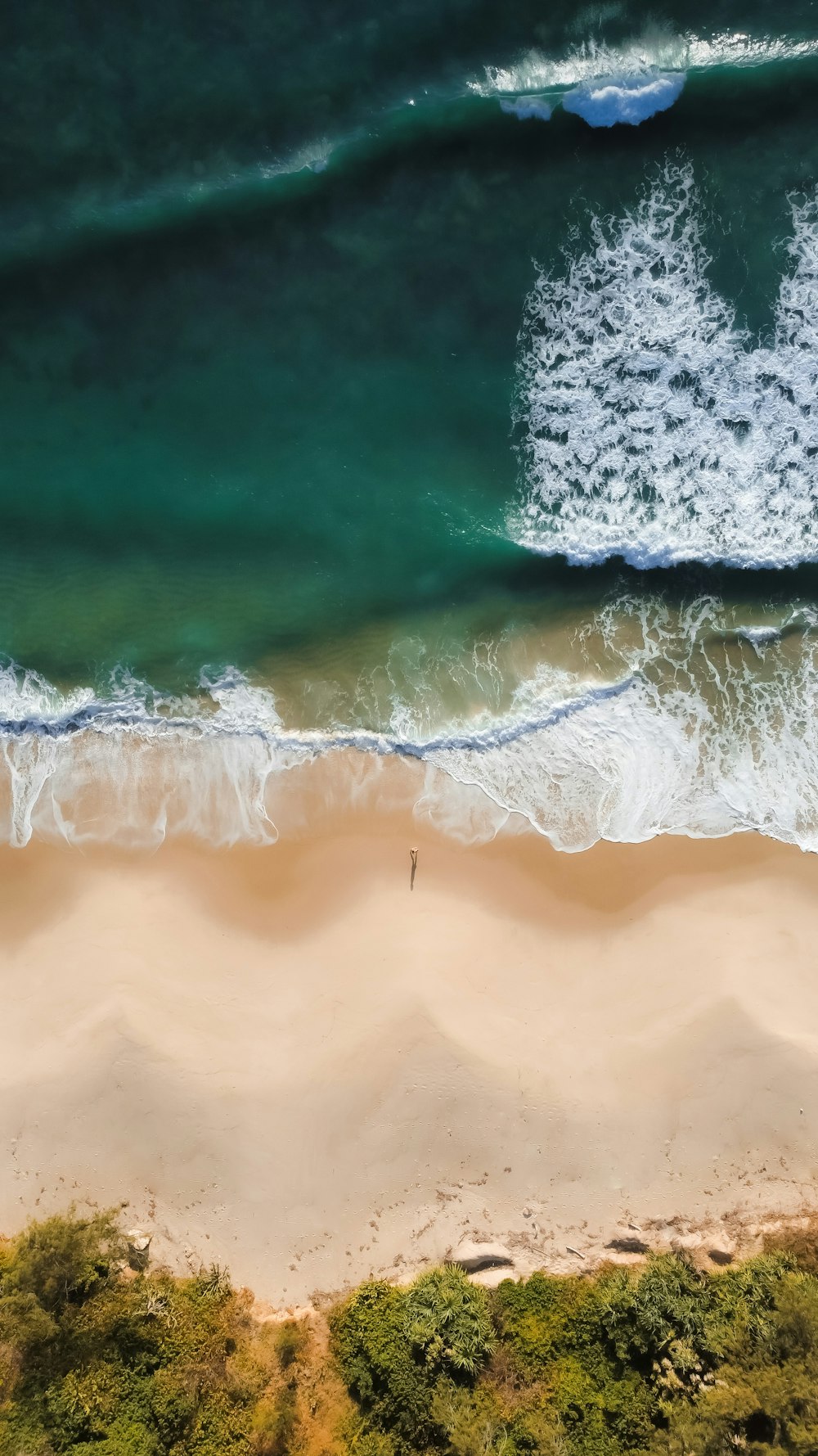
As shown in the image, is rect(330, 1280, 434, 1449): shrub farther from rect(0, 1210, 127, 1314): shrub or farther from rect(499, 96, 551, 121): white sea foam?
rect(499, 96, 551, 121): white sea foam

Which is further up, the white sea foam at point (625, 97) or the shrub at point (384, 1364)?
the white sea foam at point (625, 97)

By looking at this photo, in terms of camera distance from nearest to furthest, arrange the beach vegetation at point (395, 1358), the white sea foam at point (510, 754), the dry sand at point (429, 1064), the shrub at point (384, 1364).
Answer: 1. the beach vegetation at point (395, 1358)
2. the shrub at point (384, 1364)
3. the dry sand at point (429, 1064)
4. the white sea foam at point (510, 754)

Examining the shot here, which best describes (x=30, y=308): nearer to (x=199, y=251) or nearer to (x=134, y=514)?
(x=199, y=251)

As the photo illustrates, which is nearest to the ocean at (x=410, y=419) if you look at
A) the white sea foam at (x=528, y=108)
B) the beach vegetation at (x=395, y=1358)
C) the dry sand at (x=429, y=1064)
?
the white sea foam at (x=528, y=108)

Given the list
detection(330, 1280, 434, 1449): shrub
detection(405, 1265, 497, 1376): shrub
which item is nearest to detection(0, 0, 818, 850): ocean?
detection(405, 1265, 497, 1376): shrub

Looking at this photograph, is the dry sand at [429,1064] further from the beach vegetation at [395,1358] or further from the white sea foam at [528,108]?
the white sea foam at [528,108]

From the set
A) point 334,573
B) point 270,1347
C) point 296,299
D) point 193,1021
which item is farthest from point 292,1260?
point 296,299

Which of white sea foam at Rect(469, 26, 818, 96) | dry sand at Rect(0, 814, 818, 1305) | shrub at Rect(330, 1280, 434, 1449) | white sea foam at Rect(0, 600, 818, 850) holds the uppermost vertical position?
white sea foam at Rect(469, 26, 818, 96)
